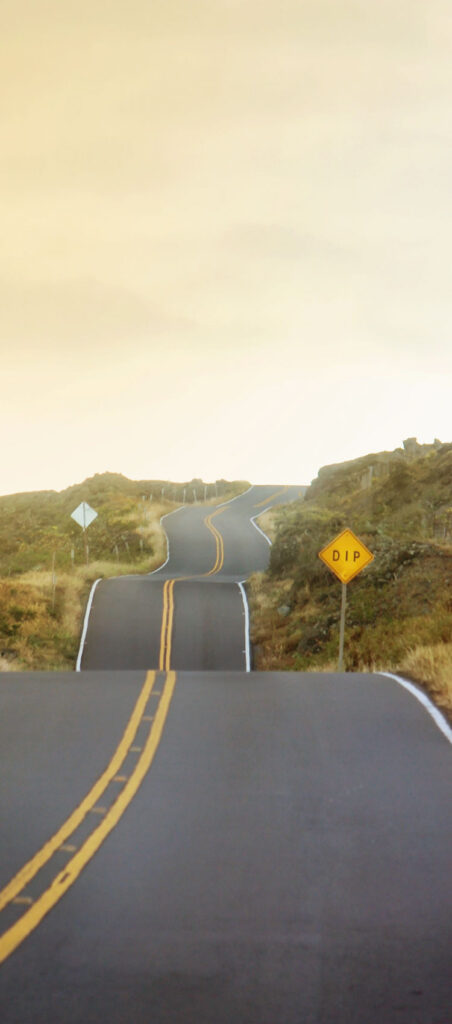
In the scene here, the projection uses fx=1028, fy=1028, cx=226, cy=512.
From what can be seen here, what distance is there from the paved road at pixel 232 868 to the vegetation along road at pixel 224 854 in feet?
0.05

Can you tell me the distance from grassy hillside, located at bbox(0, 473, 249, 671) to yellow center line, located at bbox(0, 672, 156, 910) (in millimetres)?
16961

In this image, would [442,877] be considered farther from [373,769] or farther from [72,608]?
[72,608]

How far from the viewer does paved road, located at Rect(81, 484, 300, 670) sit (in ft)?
104

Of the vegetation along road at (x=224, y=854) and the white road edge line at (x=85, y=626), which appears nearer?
the vegetation along road at (x=224, y=854)

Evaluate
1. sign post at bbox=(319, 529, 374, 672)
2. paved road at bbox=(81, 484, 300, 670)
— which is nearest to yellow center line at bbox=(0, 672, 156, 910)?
sign post at bbox=(319, 529, 374, 672)

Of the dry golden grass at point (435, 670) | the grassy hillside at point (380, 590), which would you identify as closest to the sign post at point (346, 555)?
the grassy hillside at point (380, 590)

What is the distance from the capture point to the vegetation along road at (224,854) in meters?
4.81

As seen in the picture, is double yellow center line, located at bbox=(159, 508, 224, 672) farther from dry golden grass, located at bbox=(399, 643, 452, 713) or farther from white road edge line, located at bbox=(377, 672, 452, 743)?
white road edge line, located at bbox=(377, 672, 452, 743)

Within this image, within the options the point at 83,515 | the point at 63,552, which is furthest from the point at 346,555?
the point at 63,552

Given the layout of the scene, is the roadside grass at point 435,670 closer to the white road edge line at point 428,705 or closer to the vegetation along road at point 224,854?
the white road edge line at point 428,705

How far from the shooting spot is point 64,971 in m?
4.99

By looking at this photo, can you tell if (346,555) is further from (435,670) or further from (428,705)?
(428,705)

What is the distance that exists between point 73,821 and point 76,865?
Result: 3.57ft

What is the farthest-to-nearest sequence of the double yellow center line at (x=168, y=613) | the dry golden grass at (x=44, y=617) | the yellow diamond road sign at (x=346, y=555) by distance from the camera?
1. the double yellow center line at (x=168, y=613)
2. the dry golden grass at (x=44, y=617)
3. the yellow diamond road sign at (x=346, y=555)
